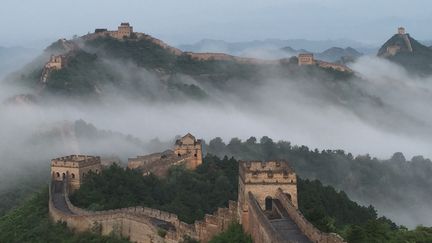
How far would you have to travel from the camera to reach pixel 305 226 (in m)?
21.8

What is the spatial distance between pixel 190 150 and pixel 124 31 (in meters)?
71.1

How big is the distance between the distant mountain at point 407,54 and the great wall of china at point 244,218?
486 ft

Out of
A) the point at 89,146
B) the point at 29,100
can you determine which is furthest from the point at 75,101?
the point at 89,146

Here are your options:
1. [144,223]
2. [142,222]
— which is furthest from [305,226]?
[142,222]

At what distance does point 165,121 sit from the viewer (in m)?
118

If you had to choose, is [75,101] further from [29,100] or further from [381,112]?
[381,112]

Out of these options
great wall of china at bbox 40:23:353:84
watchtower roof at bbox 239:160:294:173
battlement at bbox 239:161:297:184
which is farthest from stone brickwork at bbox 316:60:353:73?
battlement at bbox 239:161:297:184

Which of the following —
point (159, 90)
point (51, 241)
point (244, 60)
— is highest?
point (244, 60)

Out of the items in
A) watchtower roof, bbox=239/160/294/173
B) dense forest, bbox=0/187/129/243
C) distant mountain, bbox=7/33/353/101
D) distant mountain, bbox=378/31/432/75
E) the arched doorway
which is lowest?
dense forest, bbox=0/187/129/243

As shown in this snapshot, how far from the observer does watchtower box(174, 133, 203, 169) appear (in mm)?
55453

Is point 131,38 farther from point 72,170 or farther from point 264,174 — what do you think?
point 264,174

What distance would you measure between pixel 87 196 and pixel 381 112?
113810 mm

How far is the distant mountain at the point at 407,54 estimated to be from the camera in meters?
175

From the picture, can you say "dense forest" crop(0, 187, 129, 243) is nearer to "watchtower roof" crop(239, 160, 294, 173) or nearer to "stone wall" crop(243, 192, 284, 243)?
"watchtower roof" crop(239, 160, 294, 173)
